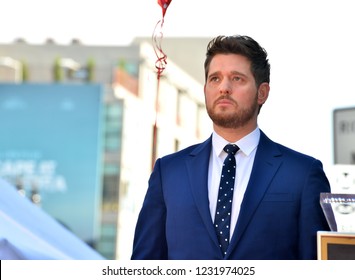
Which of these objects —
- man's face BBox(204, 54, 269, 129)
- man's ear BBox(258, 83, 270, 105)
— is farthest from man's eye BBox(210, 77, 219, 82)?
man's ear BBox(258, 83, 270, 105)

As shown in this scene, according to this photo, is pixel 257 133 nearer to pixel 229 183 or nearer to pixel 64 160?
pixel 229 183

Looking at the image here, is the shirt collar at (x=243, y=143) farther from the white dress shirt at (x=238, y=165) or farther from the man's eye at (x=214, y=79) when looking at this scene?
the man's eye at (x=214, y=79)

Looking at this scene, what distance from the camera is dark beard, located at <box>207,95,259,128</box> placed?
204 centimetres

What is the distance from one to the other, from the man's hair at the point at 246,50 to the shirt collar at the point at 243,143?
0.12 m

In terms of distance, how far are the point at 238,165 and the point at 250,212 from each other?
0.14 metres

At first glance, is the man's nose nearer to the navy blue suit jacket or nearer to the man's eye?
the man's eye

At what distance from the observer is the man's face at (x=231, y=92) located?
2.03 meters

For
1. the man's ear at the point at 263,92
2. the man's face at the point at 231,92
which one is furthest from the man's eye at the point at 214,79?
the man's ear at the point at 263,92

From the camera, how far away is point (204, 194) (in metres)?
2.02

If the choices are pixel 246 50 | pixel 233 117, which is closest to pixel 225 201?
pixel 233 117

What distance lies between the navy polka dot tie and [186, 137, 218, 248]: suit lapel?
0.02 meters

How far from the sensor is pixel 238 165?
2.06 metres
